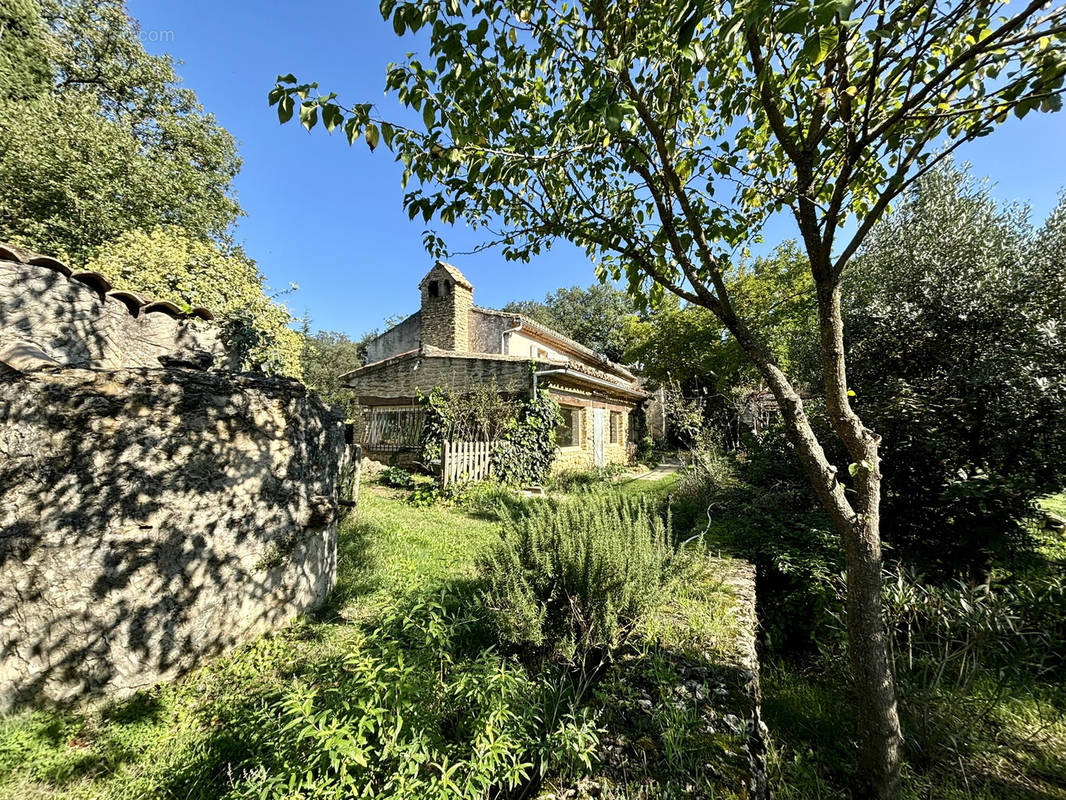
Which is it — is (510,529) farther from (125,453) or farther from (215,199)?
(215,199)

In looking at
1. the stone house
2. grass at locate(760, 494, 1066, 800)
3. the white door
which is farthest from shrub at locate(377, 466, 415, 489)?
grass at locate(760, 494, 1066, 800)

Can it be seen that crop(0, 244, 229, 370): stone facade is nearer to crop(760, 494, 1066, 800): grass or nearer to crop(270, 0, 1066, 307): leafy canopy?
crop(270, 0, 1066, 307): leafy canopy

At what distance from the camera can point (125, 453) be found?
2.87m

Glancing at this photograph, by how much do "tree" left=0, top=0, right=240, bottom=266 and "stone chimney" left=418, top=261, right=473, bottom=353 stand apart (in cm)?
835

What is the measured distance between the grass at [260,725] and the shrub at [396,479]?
637 cm

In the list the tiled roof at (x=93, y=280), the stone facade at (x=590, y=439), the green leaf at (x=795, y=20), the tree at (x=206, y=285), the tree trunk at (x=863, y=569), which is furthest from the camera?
the stone facade at (x=590, y=439)

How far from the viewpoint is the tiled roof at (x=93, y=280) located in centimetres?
373

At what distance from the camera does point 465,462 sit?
9.67m

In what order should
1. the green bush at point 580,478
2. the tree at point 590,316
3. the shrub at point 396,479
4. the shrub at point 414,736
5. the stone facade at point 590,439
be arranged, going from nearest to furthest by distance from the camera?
1. the shrub at point 414,736
2. the green bush at point 580,478
3. the shrub at point 396,479
4. the stone facade at point 590,439
5. the tree at point 590,316

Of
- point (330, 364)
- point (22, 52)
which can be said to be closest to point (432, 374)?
point (22, 52)

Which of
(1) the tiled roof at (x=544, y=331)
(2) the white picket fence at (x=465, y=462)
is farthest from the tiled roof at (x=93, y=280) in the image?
(1) the tiled roof at (x=544, y=331)

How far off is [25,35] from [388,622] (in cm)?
2213

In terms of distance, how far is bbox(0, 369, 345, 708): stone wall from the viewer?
2535 mm

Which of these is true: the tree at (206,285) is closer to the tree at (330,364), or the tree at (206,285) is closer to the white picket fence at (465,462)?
the white picket fence at (465,462)
